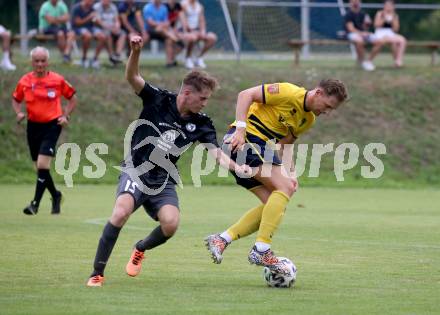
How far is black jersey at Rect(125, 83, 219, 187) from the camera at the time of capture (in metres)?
8.47

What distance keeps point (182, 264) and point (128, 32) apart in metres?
15.6

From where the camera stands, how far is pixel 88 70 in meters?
25.0

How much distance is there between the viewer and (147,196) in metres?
8.41

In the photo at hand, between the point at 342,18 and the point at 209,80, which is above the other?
the point at 209,80

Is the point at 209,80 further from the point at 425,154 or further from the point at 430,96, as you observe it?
the point at 430,96

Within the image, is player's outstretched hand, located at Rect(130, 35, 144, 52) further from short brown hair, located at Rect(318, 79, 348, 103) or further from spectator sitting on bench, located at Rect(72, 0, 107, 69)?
spectator sitting on bench, located at Rect(72, 0, 107, 69)

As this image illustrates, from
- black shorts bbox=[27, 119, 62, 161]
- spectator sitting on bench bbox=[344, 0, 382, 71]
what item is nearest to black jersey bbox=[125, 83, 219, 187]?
black shorts bbox=[27, 119, 62, 161]

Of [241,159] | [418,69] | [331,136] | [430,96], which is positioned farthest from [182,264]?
[418,69]

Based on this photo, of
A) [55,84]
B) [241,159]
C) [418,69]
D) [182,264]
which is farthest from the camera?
[418,69]

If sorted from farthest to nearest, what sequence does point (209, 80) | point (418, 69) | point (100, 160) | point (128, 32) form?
point (418, 69) < point (128, 32) < point (100, 160) < point (209, 80)

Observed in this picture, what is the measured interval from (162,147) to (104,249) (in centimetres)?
101

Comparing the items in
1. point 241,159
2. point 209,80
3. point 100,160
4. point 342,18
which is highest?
point 209,80

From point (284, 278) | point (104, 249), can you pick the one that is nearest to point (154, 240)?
point (104, 249)

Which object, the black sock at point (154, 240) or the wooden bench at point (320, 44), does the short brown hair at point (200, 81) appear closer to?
the black sock at point (154, 240)
